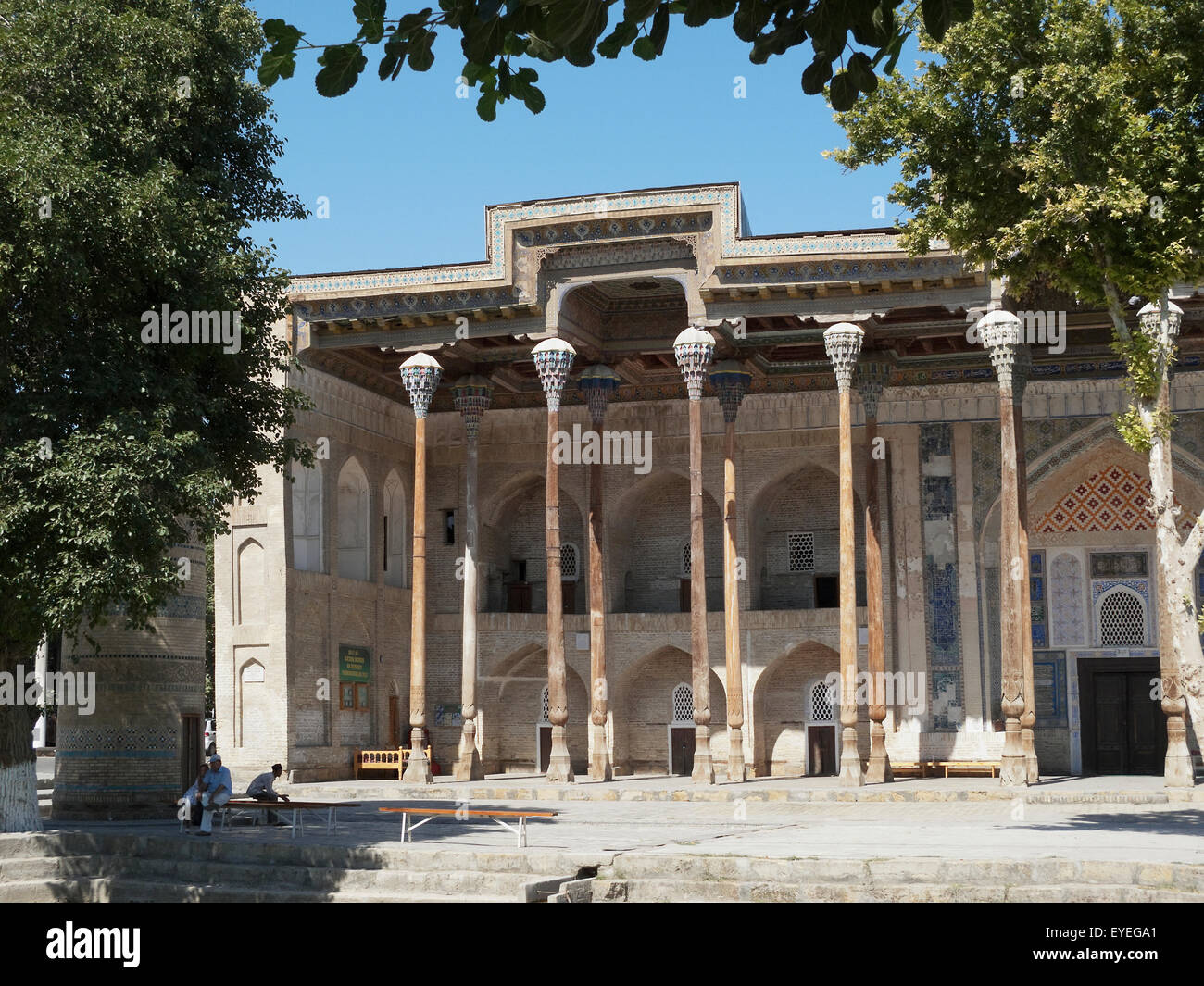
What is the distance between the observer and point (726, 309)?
22562mm

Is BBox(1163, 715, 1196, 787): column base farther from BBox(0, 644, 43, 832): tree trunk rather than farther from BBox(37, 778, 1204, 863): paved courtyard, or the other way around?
BBox(0, 644, 43, 832): tree trunk

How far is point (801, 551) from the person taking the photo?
27.2m

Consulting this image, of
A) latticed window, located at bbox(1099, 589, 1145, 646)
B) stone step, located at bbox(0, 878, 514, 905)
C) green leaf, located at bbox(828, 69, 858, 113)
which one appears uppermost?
green leaf, located at bbox(828, 69, 858, 113)

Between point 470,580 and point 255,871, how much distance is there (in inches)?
472

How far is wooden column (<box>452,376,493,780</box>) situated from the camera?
77.1 ft

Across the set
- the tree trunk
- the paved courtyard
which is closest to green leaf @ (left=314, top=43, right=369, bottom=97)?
the paved courtyard

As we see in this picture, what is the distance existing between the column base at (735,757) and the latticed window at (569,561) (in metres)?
6.61

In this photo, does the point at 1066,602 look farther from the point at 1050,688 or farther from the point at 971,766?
the point at 971,766

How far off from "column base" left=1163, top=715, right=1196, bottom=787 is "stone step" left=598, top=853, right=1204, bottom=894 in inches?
362

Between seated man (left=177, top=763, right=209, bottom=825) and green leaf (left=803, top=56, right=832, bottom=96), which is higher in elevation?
green leaf (left=803, top=56, right=832, bottom=96)

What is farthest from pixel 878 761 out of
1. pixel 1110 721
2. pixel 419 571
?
pixel 419 571

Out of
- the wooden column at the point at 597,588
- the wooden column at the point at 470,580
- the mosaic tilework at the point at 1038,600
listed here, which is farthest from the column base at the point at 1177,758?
the wooden column at the point at 470,580

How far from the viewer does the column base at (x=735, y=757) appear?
22109 millimetres
